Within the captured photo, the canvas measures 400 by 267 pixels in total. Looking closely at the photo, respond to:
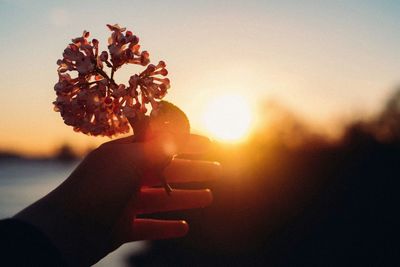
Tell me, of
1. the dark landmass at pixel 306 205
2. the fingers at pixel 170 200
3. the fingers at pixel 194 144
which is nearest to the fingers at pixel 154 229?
the fingers at pixel 170 200

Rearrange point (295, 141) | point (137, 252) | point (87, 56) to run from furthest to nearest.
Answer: point (137, 252)
point (295, 141)
point (87, 56)

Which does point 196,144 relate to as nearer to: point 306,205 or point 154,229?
point 154,229

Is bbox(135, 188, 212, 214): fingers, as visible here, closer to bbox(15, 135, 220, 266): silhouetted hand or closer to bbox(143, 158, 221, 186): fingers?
bbox(143, 158, 221, 186): fingers

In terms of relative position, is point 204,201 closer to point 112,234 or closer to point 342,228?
point 112,234

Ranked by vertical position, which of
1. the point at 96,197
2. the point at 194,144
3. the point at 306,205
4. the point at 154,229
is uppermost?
the point at 194,144

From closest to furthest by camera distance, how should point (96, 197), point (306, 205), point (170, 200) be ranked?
point (96, 197) < point (170, 200) < point (306, 205)

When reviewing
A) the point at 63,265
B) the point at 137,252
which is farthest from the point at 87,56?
the point at 137,252

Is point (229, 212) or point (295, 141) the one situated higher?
point (295, 141)

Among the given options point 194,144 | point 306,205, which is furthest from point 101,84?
point 306,205
